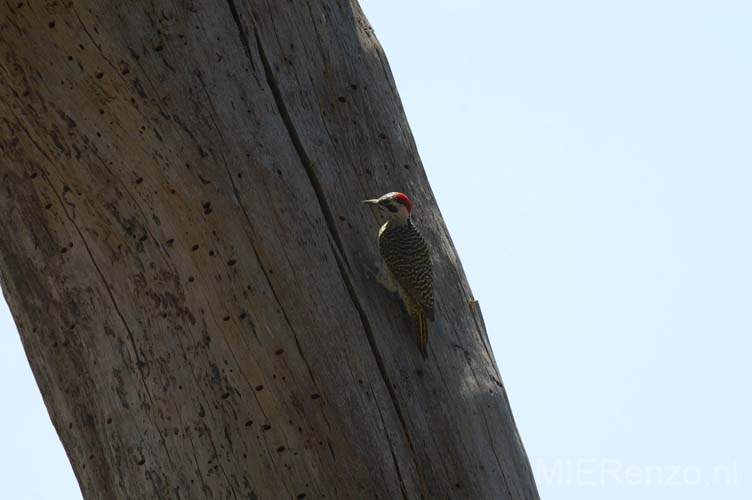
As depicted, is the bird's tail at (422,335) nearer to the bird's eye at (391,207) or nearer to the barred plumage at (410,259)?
the barred plumage at (410,259)

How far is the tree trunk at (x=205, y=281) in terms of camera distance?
4.35 m

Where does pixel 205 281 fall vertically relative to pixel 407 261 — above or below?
above

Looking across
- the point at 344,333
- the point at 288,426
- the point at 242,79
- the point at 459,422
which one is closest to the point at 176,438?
the point at 288,426

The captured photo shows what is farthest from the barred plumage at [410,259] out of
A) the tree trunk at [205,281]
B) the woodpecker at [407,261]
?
the tree trunk at [205,281]

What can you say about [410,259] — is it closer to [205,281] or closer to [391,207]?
[391,207]

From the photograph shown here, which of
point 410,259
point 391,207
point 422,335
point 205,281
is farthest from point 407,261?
point 205,281

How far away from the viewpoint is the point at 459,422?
461cm

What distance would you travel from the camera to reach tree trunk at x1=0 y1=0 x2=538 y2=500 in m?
4.35

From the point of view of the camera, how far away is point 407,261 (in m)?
5.14

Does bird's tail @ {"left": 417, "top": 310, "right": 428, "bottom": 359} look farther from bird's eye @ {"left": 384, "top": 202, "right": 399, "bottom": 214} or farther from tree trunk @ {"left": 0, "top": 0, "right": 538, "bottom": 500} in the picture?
bird's eye @ {"left": 384, "top": 202, "right": 399, "bottom": 214}

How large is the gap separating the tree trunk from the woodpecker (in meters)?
0.07

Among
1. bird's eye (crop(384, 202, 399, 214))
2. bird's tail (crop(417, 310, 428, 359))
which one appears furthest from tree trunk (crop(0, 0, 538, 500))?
bird's eye (crop(384, 202, 399, 214))

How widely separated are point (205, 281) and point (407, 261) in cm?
109

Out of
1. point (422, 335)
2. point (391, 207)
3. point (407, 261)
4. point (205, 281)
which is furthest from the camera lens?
point (407, 261)
